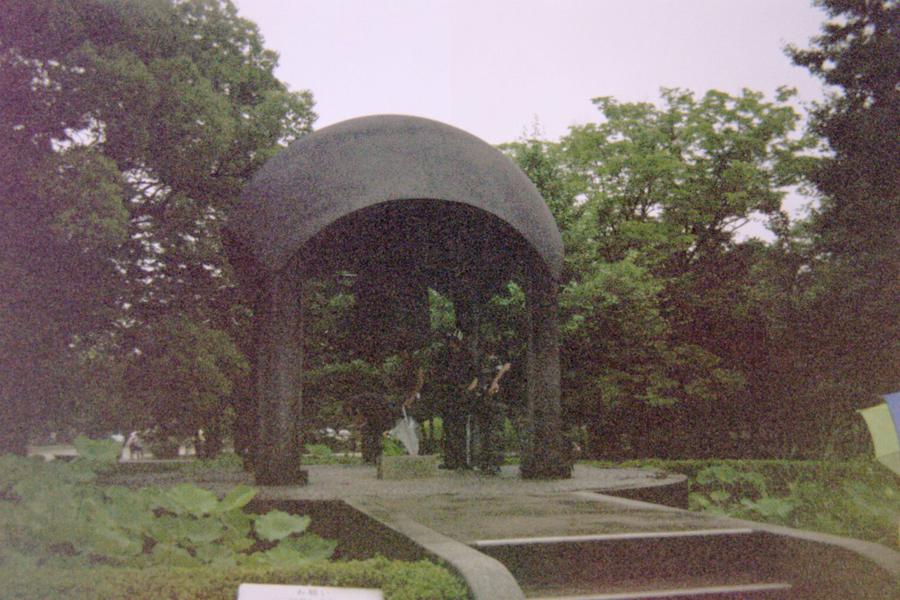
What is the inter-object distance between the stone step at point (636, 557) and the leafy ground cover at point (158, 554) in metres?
1.11

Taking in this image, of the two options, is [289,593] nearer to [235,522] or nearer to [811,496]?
[235,522]

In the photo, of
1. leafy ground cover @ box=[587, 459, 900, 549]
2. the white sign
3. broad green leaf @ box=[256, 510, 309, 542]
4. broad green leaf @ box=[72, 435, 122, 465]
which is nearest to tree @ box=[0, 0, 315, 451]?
broad green leaf @ box=[72, 435, 122, 465]

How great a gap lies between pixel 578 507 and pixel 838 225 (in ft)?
61.7

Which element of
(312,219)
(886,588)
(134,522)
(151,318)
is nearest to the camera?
(886,588)

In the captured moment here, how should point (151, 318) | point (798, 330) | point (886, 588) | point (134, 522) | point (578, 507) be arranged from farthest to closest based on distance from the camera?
point (798, 330)
point (151, 318)
point (578, 507)
point (134, 522)
point (886, 588)

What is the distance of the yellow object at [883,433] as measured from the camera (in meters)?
8.31

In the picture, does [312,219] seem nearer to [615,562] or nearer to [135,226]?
[615,562]

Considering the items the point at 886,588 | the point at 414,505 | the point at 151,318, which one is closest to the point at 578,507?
the point at 414,505

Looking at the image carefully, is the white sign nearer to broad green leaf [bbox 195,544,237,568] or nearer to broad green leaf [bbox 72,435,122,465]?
broad green leaf [bbox 195,544,237,568]

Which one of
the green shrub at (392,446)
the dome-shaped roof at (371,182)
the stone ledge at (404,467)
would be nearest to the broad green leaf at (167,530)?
the dome-shaped roof at (371,182)

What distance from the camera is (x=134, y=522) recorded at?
19.7 feet

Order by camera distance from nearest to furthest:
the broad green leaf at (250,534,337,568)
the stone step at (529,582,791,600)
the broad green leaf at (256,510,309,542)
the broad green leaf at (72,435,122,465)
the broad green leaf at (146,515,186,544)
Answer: the broad green leaf at (250,534,337,568) → the stone step at (529,582,791,600) → the broad green leaf at (146,515,186,544) → the broad green leaf at (256,510,309,542) → the broad green leaf at (72,435,122,465)

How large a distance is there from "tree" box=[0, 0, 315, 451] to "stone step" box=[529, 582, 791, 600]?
1275 cm

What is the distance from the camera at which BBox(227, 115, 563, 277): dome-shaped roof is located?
1042cm
